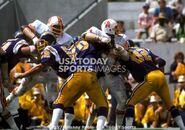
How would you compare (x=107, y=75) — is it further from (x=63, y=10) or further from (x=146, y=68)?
(x=63, y=10)

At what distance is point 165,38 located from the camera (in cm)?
1816

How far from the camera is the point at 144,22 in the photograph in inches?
754

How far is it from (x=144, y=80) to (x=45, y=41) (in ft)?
5.18

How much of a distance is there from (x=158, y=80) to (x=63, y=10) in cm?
481

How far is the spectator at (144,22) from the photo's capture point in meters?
18.9

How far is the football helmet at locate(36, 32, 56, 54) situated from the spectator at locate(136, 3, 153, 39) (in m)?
5.63

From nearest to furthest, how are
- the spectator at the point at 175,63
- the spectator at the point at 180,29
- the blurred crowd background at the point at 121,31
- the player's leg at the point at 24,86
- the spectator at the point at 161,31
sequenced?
the player's leg at the point at 24,86 → the blurred crowd background at the point at 121,31 → the spectator at the point at 175,63 → the spectator at the point at 161,31 → the spectator at the point at 180,29

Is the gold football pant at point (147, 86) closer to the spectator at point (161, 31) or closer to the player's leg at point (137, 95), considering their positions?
the player's leg at point (137, 95)

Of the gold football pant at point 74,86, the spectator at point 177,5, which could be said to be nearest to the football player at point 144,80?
the gold football pant at point 74,86

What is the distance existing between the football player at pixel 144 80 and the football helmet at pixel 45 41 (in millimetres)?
1117

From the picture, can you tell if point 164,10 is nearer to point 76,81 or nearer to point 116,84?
point 116,84

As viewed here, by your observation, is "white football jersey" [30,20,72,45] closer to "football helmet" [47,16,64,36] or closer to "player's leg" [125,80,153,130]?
"football helmet" [47,16,64,36]

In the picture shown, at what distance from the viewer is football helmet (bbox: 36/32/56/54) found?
1341cm

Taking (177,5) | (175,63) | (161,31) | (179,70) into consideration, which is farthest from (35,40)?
(177,5)
